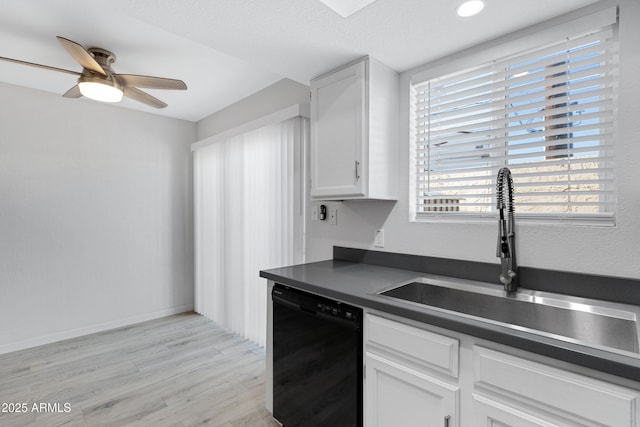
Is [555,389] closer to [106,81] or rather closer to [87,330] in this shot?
[106,81]

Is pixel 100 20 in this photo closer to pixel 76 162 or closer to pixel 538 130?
pixel 76 162

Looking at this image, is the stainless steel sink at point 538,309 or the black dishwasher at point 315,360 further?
the black dishwasher at point 315,360

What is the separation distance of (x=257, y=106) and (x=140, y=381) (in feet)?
8.28

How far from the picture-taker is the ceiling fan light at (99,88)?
208 centimetres

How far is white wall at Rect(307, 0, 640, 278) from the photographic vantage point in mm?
1242

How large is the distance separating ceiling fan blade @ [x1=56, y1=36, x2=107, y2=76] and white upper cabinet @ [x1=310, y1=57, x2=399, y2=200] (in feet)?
4.41

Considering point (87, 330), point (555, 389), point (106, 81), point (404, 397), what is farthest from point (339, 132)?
point (87, 330)

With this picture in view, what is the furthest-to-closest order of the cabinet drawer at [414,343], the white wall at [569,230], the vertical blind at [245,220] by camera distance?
the vertical blind at [245,220]
the white wall at [569,230]
the cabinet drawer at [414,343]

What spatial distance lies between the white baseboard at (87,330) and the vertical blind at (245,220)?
1.02 feet

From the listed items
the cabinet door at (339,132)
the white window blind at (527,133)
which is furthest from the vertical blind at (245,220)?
the white window blind at (527,133)

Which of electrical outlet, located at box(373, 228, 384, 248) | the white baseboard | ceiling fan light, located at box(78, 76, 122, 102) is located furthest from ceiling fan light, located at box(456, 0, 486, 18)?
the white baseboard

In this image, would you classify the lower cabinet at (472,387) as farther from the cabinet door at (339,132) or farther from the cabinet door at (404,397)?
the cabinet door at (339,132)

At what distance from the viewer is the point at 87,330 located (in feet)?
10.6

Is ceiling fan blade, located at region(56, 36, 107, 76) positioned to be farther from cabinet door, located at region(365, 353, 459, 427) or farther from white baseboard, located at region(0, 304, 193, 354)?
white baseboard, located at region(0, 304, 193, 354)
